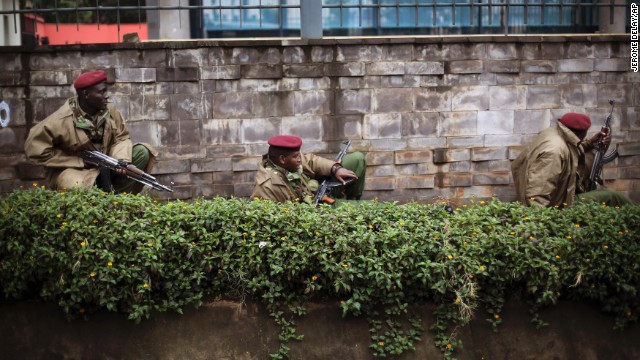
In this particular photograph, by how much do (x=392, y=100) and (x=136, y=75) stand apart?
2.73 metres

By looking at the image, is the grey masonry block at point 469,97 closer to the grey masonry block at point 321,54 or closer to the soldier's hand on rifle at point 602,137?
the soldier's hand on rifle at point 602,137

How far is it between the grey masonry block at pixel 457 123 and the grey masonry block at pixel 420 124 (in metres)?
0.08

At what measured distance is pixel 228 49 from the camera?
355 inches

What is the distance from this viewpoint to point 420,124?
30.9 feet

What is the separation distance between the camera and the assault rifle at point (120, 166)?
752 centimetres

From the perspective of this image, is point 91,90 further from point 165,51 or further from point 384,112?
point 384,112

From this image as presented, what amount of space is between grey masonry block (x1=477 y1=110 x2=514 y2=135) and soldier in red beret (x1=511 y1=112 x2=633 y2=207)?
67cm

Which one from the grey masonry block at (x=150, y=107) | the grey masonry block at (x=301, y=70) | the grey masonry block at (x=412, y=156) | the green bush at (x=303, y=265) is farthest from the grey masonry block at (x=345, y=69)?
the green bush at (x=303, y=265)

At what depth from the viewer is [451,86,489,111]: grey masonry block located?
372 inches

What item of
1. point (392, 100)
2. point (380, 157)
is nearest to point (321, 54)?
point (392, 100)

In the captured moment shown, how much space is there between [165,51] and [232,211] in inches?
121

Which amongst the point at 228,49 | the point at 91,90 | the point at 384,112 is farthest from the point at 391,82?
the point at 91,90

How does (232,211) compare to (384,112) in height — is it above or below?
below

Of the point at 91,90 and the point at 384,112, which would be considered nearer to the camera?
the point at 91,90
